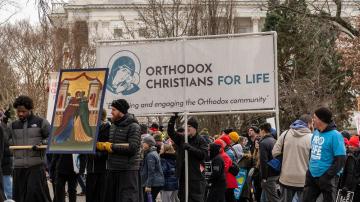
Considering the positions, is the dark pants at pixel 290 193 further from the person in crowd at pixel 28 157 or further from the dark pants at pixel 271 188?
the person in crowd at pixel 28 157

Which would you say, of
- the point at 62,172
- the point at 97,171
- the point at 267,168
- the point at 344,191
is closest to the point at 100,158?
the point at 97,171

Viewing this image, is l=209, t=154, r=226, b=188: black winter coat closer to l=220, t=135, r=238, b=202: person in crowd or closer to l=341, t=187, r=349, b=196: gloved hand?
l=220, t=135, r=238, b=202: person in crowd

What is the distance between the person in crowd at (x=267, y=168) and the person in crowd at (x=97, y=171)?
122 inches

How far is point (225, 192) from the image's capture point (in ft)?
55.8

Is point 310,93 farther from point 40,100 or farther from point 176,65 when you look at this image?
point 176,65

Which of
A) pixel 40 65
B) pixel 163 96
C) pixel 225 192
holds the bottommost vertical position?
pixel 225 192

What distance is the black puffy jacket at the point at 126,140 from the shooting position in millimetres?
12791

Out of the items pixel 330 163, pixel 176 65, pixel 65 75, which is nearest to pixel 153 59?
pixel 176 65

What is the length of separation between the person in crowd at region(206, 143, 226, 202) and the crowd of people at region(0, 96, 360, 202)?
0.02 meters

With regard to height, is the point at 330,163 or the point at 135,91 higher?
the point at 135,91

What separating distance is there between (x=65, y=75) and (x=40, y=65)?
35.6 meters

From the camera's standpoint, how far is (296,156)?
14.2 meters

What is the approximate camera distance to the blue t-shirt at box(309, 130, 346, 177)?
12352 mm

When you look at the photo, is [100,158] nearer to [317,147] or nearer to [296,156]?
[296,156]
